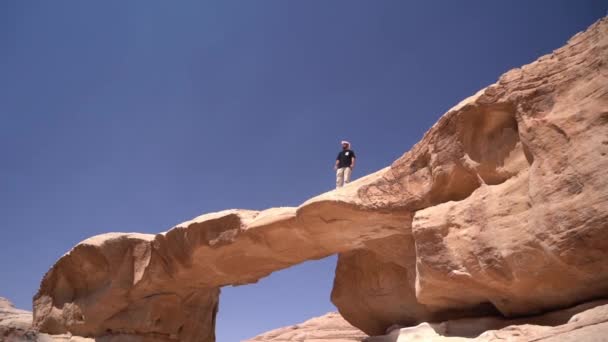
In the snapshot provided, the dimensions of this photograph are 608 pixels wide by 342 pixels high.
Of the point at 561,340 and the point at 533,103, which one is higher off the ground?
the point at 533,103

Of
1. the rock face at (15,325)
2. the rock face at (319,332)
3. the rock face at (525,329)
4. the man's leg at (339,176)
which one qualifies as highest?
the man's leg at (339,176)

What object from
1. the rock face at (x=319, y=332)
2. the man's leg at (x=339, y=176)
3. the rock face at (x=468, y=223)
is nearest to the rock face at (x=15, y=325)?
the rock face at (x=468, y=223)

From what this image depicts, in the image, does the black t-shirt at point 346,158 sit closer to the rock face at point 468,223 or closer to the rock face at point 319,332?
the rock face at point 468,223

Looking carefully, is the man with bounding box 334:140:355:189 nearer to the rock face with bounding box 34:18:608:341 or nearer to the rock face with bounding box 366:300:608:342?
the rock face with bounding box 34:18:608:341

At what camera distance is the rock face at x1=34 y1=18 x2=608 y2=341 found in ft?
19.1

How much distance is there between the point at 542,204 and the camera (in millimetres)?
6051

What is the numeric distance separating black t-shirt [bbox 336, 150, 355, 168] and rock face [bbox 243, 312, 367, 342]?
10.3 metres

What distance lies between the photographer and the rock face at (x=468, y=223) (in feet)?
19.1

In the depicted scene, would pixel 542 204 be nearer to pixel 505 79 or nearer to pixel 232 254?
pixel 505 79

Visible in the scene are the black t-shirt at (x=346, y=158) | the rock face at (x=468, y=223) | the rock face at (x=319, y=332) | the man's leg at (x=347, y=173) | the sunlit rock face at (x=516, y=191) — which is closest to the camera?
the sunlit rock face at (x=516, y=191)

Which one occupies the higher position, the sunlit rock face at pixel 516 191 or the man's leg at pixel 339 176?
the man's leg at pixel 339 176

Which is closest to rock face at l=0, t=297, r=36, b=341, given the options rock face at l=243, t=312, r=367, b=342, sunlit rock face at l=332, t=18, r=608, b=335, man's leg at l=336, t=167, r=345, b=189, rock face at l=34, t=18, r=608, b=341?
rock face at l=34, t=18, r=608, b=341

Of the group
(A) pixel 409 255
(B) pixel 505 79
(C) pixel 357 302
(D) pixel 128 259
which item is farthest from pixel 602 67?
(D) pixel 128 259

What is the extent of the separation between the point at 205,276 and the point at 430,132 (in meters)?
7.38
